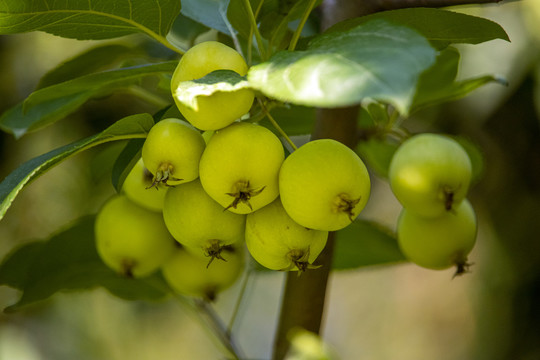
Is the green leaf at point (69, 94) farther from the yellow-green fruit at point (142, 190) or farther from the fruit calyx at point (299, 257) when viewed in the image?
the fruit calyx at point (299, 257)

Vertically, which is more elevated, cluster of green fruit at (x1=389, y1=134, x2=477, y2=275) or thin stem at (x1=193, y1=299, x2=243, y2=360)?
cluster of green fruit at (x1=389, y1=134, x2=477, y2=275)

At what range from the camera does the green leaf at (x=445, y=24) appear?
55 centimetres

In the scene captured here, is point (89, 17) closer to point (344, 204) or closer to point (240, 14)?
point (240, 14)

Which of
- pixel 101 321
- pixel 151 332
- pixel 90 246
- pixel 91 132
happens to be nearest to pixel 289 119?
pixel 90 246

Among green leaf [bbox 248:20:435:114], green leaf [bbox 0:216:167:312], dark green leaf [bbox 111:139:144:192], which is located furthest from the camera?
green leaf [bbox 0:216:167:312]

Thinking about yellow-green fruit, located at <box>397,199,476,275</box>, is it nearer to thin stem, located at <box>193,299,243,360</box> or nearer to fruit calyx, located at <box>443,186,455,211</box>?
fruit calyx, located at <box>443,186,455,211</box>

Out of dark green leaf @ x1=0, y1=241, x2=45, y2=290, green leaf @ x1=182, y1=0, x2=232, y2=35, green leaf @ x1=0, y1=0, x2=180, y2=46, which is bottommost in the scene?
dark green leaf @ x1=0, y1=241, x2=45, y2=290

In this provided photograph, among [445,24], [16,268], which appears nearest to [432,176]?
[445,24]

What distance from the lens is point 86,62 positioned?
0.88 metres

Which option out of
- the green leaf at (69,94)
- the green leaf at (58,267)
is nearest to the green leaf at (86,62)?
the green leaf at (69,94)

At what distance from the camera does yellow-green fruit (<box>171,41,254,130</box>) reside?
0.46 m

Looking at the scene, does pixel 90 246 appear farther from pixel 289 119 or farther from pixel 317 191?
pixel 317 191

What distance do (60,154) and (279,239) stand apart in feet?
0.63

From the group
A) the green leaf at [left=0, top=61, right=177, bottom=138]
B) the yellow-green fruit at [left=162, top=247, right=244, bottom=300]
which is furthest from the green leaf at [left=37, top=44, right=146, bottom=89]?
→ the yellow-green fruit at [left=162, top=247, right=244, bottom=300]
